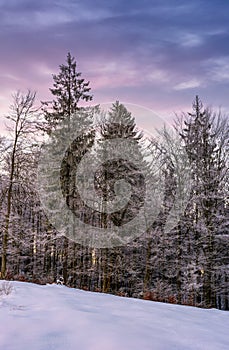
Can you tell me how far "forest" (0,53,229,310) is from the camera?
51.6 feet

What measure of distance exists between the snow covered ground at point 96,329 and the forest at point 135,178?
10.9m

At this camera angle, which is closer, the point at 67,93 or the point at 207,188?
the point at 207,188

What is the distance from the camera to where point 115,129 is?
1912cm

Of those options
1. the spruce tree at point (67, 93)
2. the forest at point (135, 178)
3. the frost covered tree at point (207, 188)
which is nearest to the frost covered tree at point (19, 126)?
the forest at point (135, 178)

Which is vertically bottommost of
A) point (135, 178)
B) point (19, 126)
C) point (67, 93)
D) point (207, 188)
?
point (207, 188)

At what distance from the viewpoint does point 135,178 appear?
19281mm

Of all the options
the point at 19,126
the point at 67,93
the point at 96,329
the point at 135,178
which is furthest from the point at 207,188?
the point at 96,329

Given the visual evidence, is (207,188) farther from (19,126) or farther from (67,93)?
(19,126)

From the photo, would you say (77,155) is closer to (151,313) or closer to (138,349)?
(151,313)

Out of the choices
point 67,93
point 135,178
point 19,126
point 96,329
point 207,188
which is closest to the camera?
point 96,329

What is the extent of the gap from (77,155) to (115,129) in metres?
2.79

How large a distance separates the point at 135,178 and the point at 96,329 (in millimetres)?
15733

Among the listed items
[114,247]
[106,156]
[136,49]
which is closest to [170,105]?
[106,156]

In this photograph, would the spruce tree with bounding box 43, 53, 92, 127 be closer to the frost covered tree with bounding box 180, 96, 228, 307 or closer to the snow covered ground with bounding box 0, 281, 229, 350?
the frost covered tree with bounding box 180, 96, 228, 307
